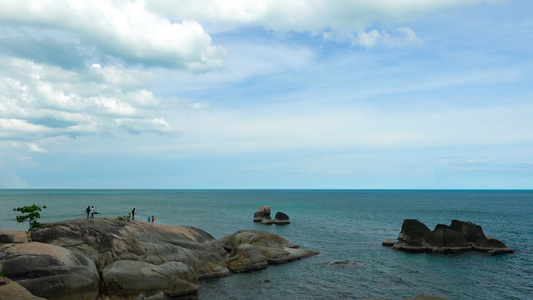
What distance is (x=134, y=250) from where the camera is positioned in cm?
3209

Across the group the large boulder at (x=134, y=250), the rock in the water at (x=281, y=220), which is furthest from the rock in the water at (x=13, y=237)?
the rock in the water at (x=281, y=220)

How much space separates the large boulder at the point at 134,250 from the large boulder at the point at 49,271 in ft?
5.38

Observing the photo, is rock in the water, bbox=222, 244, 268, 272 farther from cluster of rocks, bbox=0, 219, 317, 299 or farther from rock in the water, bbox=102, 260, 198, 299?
rock in the water, bbox=102, 260, 198, 299

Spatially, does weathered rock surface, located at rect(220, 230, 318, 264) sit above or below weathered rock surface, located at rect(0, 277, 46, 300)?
below

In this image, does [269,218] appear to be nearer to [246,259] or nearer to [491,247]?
[246,259]

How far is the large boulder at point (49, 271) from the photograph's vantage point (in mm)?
22844

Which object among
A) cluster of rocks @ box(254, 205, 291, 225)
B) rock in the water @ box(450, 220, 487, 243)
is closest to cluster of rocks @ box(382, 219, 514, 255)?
rock in the water @ box(450, 220, 487, 243)

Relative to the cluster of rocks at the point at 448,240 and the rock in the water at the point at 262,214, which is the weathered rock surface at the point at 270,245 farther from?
the rock in the water at the point at 262,214

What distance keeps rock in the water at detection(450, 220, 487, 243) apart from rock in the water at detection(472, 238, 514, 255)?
1151 mm

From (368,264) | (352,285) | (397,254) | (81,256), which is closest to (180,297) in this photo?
(81,256)

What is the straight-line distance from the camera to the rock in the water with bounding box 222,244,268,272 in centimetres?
3756

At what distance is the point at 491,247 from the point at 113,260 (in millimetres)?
46040

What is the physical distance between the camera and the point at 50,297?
22.7 m

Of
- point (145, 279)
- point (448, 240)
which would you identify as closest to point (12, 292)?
point (145, 279)
